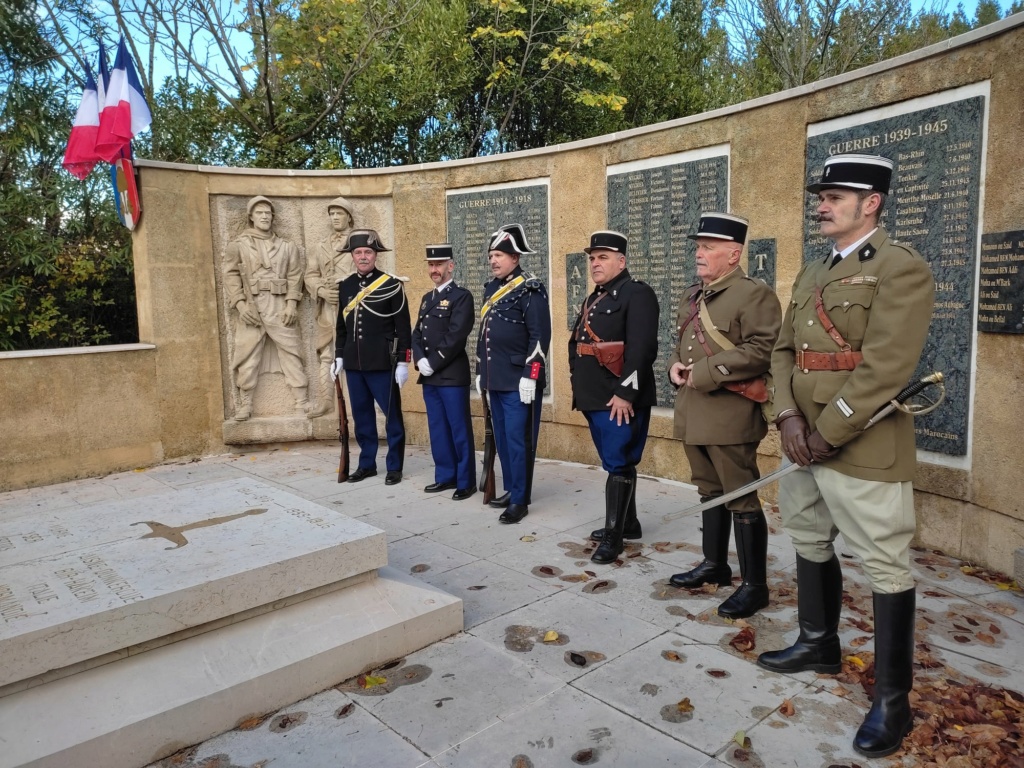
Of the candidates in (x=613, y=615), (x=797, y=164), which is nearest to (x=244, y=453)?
(x=613, y=615)

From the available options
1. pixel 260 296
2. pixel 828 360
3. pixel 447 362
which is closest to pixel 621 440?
pixel 828 360

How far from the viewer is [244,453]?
753cm

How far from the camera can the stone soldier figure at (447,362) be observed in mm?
5602

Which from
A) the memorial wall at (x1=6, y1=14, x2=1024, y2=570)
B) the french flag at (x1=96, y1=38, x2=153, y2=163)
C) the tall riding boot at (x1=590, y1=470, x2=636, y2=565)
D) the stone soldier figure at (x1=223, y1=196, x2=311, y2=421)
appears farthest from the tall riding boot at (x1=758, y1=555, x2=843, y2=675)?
the french flag at (x1=96, y1=38, x2=153, y2=163)

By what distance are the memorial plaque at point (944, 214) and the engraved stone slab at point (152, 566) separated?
10.5ft

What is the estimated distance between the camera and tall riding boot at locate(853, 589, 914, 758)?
2436 mm

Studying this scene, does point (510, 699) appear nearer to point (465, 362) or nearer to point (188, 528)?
point (188, 528)

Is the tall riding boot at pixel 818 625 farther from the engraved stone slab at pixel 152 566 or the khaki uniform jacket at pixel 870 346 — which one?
the engraved stone slab at pixel 152 566

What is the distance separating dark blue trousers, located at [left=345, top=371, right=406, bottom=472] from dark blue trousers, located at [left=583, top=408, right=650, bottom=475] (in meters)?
2.34

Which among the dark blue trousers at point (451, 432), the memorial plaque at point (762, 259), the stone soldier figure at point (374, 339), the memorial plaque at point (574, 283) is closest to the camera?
the memorial plaque at point (762, 259)

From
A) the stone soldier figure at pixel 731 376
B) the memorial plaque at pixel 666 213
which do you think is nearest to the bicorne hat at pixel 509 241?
the memorial plaque at pixel 666 213

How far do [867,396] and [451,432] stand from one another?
3.74 m

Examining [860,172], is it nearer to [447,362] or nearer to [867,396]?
[867,396]

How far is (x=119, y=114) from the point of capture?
266 inches
